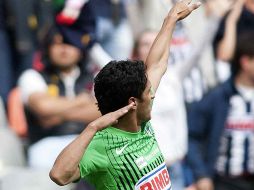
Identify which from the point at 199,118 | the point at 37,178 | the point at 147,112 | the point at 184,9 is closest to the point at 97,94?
the point at 147,112

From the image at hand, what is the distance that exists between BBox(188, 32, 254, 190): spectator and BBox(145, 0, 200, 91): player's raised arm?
2.91 m

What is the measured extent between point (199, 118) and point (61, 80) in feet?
4.45

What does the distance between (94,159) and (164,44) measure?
113cm

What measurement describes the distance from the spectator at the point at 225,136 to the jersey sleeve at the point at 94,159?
12.4ft

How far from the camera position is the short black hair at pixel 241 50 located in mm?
8367

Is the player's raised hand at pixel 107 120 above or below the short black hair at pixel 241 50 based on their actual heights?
above

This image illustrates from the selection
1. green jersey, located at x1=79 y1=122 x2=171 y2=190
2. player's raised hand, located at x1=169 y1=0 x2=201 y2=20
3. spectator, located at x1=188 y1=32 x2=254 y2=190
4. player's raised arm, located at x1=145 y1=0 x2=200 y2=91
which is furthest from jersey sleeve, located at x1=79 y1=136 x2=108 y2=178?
spectator, located at x1=188 y1=32 x2=254 y2=190

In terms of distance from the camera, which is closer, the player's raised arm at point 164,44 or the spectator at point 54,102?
the player's raised arm at point 164,44

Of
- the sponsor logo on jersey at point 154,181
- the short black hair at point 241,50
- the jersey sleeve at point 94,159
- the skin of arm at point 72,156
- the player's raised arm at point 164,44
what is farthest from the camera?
the short black hair at point 241,50

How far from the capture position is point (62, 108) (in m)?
7.64

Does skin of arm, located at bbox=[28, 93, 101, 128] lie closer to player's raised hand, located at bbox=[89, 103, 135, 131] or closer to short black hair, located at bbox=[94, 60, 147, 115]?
short black hair, located at bbox=[94, 60, 147, 115]

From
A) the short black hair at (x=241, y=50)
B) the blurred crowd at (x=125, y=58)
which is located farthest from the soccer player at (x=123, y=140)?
the short black hair at (x=241, y=50)

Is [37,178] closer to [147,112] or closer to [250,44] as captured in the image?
[250,44]

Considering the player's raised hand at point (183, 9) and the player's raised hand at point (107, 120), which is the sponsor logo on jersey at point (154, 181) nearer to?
the player's raised hand at point (107, 120)
